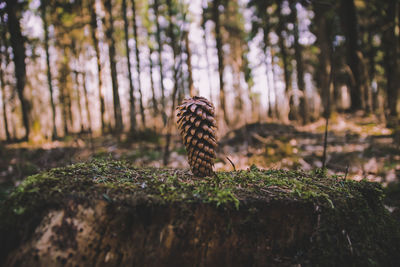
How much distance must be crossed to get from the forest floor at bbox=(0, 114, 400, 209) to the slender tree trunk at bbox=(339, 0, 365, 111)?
5.76 feet

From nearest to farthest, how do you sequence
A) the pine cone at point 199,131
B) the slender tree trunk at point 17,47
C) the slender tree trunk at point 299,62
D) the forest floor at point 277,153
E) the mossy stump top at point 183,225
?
1. the mossy stump top at point 183,225
2. the pine cone at point 199,131
3. the forest floor at point 277,153
4. the slender tree trunk at point 17,47
5. the slender tree trunk at point 299,62

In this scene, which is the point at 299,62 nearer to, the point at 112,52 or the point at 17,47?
the point at 112,52

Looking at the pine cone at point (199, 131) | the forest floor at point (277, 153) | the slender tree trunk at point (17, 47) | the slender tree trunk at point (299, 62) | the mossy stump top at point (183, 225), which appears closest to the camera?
the mossy stump top at point (183, 225)

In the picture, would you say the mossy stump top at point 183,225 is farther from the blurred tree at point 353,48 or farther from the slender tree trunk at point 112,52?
the blurred tree at point 353,48

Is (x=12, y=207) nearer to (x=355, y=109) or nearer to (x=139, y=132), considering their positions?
(x=139, y=132)

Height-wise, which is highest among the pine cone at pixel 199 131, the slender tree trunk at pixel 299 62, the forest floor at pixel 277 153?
the slender tree trunk at pixel 299 62

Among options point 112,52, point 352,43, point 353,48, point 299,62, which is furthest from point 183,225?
point 352,43

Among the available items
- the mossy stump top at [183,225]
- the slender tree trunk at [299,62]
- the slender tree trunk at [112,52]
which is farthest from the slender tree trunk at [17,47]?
the slender tree trunk at [299,62]

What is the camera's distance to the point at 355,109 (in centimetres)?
1049

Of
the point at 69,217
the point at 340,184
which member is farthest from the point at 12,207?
the point at 340,184

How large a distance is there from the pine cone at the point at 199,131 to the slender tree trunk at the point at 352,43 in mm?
11206

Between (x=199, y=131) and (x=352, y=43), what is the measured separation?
12.1 metres

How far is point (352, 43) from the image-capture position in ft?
34.8

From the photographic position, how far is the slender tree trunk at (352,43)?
1041cm
